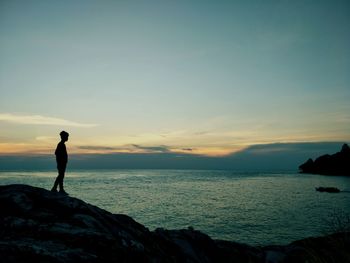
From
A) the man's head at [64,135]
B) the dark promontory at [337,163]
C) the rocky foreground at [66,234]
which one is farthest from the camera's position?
the dark promontory at [337,163]

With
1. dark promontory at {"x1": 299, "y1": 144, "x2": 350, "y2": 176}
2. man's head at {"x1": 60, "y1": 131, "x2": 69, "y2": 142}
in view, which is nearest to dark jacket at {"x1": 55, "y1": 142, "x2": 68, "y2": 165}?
man's head at {"x1": 60, "y1": 131, "x2": 69, "y2": 142}

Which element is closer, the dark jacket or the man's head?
the man's head

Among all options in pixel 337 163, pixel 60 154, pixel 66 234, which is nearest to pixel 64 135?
pixel 60 154

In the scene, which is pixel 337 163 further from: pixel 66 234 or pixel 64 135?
pixel 66 234

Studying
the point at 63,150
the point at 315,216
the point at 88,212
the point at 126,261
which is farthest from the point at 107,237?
the point at 315,216

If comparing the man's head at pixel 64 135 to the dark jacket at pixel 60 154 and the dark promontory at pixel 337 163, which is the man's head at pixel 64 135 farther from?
the dark promontory at pixel 337 163

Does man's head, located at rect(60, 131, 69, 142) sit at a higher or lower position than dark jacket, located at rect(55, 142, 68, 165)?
higher

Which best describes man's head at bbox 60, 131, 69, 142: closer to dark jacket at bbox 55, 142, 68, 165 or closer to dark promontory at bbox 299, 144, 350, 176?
dark jacket at bbox 55, 142, 68, 165

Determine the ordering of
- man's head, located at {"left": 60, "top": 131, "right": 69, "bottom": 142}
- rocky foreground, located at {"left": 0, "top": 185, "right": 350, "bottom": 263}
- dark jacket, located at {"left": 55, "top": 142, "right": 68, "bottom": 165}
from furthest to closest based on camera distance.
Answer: dark jacket, located at {"left": 55, "top": 142, "right": 68, "bottom": 165} → man's head, located at {"left": 60, "top": 131, "right": 69, "bottom": 142} → rocky foreground, located at {"left": 0, "top": 185, "right": 350, "bottom": 263}

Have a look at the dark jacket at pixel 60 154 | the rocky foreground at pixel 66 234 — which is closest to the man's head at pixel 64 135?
the dark jacket at pixel 60 154

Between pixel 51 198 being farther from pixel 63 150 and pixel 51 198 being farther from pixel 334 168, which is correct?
pixel 334 168

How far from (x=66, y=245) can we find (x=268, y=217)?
117 ft

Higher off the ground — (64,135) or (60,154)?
(64,135)

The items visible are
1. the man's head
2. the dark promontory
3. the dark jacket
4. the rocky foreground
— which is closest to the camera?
the rocky foreground
